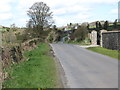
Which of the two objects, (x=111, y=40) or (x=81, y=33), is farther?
(x=81, y=33)

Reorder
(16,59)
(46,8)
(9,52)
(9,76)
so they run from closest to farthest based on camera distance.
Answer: (9,76) < (9,52) < (16,59) < (46,8)

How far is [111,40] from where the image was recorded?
3334 cm

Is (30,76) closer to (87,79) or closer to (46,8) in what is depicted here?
(87,79)

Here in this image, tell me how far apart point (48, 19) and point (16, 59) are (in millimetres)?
47978

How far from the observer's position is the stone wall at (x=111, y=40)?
30728 mm

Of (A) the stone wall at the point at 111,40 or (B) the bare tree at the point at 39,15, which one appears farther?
(B) the bare tree at the point at 39,15

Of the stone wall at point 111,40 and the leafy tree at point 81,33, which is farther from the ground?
the stone wall at point 111,40

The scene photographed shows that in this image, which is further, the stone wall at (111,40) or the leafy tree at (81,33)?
the leafy tree at (81,33)

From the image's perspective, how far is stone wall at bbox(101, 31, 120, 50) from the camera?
3073 cm

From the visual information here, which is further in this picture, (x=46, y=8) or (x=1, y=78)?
(x=46, y=8)

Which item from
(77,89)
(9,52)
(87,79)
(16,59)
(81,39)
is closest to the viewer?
(77,89)

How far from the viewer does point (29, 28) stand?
6222 cm

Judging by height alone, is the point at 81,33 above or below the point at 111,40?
below

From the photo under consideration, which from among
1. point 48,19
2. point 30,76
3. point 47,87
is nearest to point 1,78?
point 30,76
